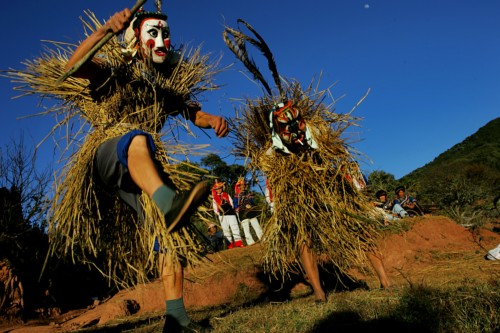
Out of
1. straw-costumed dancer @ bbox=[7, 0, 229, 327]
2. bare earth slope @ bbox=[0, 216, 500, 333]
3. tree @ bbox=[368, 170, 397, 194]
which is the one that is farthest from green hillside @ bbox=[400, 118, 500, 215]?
straw-costumed dancer @ bbox=[7, 0, 229, 327]

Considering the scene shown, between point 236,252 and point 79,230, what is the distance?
471 cm

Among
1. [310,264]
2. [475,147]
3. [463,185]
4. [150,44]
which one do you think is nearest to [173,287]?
[310,264]

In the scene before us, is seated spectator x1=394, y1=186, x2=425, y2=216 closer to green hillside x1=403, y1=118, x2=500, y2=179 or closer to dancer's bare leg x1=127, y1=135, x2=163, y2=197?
dancer's bare leg x1=127, y1=135, x2=163, y2=197

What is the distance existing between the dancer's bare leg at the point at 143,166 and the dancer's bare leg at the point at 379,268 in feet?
7.74

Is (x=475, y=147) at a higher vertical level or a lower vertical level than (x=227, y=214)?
higher

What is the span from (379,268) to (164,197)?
7.92 feet

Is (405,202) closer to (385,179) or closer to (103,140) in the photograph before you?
(385,179)

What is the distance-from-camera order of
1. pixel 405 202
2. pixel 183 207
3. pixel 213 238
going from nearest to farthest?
1. pixel 183 207
2. pixel 213 238
3. pixel 405 202

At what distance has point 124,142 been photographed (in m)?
2.24

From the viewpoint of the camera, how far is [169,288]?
261 cm

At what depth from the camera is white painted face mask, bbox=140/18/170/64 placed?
10.1 feet

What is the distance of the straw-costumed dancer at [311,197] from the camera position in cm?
350

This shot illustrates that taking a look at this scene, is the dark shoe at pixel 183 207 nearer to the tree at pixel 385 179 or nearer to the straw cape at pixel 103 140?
the straw cape at pixel 103 140

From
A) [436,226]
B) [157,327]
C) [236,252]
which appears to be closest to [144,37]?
[157,327]
